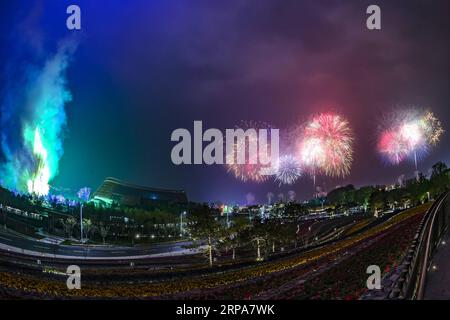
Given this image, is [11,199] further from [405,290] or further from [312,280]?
[405,290]

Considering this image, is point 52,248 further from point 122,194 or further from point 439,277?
point 122,194

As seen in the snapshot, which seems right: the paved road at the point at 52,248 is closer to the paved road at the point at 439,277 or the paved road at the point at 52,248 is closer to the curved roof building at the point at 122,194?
the paved road at the point at 439,277

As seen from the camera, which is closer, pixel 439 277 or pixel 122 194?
pixel 439 277

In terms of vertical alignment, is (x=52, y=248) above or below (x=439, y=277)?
below

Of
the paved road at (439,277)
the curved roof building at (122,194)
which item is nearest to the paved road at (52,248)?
the paved road at (439,277)

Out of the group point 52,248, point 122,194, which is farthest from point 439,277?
point 122,194

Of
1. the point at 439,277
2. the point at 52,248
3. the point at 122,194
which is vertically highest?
the point at 122,194

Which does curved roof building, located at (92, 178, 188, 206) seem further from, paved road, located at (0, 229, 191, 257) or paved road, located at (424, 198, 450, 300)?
paved road, located at (424, 198, 450, 300)

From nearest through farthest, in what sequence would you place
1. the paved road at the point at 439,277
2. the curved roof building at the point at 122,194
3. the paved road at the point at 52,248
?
the paved road at the point at 439,277
the paved road at the point at 52,248
the curved roof building at the point at 122,194
